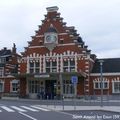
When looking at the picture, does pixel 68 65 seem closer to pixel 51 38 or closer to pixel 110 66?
pixel 51 38

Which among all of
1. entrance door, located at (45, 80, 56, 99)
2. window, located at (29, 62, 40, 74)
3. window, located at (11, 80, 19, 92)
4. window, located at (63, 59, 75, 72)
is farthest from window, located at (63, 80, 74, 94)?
window, located at (11, 80, 19, 92)

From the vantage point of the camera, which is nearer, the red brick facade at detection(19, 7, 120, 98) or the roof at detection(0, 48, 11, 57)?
the red brick facade at detection(19, 7, 120, 98)

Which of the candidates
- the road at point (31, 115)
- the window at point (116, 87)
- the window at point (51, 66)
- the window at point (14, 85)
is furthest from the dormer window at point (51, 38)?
the road at point (31, 115)

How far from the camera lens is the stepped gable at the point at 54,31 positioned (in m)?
63.3

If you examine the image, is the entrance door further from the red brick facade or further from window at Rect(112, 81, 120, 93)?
window at Rect(112, 81, 120, 93)

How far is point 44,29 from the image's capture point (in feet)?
214

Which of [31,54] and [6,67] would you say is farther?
[6,67]

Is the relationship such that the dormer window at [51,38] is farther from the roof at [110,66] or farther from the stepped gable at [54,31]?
the roof at [110,66]

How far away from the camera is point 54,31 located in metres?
63.4

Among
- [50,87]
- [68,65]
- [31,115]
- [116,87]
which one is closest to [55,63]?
[68,65]

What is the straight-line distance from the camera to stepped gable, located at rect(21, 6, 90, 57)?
2491 inches

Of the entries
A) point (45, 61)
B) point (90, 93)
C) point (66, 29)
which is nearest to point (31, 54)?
point (45, 61)

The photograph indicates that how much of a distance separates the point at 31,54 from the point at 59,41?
548 cm

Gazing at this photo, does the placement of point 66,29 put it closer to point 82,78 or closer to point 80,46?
point 80,46
